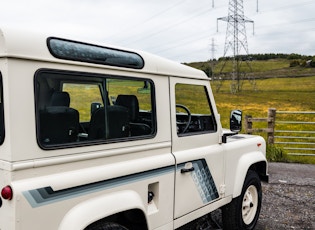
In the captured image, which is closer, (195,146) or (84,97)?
(84,97)

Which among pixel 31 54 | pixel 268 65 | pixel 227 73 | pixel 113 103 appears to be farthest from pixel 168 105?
pixel 268 65

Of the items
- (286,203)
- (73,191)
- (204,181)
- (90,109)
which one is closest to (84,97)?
(90,109)

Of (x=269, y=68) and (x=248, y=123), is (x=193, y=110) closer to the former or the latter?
(x=248, y=123)

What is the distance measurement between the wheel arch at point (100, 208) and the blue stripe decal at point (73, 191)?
71 millimetres

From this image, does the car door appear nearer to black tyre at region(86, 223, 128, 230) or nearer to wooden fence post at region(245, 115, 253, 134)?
black tyre at region(86, 223, 128, 230)

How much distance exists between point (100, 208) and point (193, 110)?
1.72m

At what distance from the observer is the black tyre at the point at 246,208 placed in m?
4.41

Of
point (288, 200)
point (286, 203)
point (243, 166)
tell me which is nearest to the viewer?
point (243, 166)

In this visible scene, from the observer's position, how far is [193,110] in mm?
3869

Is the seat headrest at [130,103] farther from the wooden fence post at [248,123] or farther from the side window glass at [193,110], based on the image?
the wooden fence post at [248,123]

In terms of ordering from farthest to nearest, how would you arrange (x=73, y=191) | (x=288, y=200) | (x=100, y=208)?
(x=288, y=200) < (x=100, y=208) < (x=73, y=191)

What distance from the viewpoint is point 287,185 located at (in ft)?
24.2

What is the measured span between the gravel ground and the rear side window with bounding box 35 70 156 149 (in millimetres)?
1439

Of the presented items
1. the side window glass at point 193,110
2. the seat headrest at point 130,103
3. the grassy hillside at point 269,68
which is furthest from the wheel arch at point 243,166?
the grassy hillside at point 269,68
